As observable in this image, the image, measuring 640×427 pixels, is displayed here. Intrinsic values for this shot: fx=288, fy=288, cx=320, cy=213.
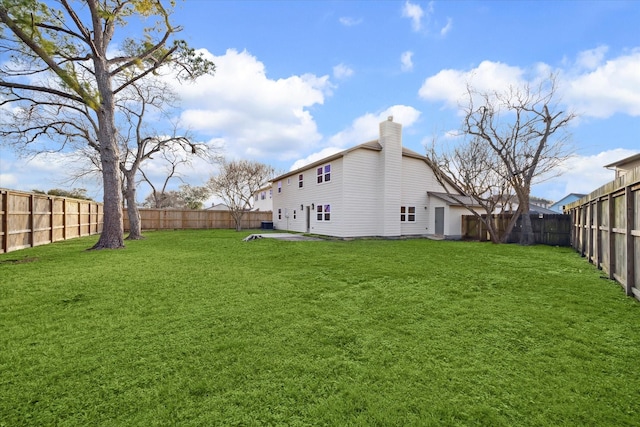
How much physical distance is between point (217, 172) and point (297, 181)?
12.5m

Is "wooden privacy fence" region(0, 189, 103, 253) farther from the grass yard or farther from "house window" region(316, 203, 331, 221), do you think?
"house window" region(316, 203, 331, 221)

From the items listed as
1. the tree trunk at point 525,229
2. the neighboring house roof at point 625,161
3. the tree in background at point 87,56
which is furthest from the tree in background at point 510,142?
the tree in background at point 87,56

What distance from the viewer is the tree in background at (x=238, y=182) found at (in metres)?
26.3

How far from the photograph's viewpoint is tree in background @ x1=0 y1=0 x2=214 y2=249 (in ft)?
33.6

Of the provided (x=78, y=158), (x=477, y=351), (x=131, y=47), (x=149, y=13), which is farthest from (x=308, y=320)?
(x=78, y=158)

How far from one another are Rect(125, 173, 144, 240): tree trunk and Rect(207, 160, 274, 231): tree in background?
8456mm

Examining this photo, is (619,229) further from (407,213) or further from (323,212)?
(323,212)

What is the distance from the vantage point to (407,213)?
57.9 ft

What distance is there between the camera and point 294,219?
→ 2158 centimetres

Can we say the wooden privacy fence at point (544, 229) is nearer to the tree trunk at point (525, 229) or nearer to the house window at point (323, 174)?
the tree trunk at point (525, 229)

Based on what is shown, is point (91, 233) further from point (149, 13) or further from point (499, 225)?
point (499, 225)

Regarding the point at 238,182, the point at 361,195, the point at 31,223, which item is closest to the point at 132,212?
the point at 31,223

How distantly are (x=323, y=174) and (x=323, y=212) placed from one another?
2.31m

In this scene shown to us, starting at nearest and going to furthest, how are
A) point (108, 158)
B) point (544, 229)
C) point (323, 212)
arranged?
point (108, 158), point (544, 229), point (323, 212)
